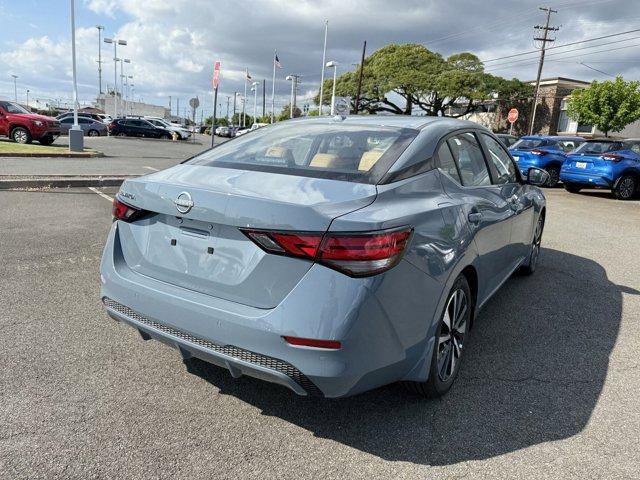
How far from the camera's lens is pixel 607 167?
1388cm

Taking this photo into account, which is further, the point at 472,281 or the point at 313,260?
the point at 472,281

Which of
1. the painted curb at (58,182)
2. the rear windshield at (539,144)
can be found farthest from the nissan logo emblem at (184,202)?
the rear windshield at (539,144)

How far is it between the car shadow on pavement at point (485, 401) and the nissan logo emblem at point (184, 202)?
1.15 meters

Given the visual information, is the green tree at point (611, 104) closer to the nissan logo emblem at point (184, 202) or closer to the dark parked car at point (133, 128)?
the dark parked car at point (133, 128)

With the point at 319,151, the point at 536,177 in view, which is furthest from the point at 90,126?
the point at 319,151

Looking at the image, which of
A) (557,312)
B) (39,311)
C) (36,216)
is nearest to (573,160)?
(557,312)

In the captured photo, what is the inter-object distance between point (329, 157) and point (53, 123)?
66.6ft

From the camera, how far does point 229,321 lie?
7.57ft

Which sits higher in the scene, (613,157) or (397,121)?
(397,121)

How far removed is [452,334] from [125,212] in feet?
6.54

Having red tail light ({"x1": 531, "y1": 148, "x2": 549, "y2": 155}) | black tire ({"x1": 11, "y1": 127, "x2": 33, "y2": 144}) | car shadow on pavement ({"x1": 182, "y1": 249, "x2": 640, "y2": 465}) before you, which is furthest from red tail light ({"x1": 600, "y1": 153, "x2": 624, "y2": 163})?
black tire ({"x1": 11, "y1": 127, "x2": 33, "y2": 144})

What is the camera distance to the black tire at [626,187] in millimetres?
13945

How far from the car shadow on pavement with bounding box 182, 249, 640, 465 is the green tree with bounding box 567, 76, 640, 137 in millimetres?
35657

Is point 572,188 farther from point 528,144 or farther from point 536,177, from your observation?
point 536,177
